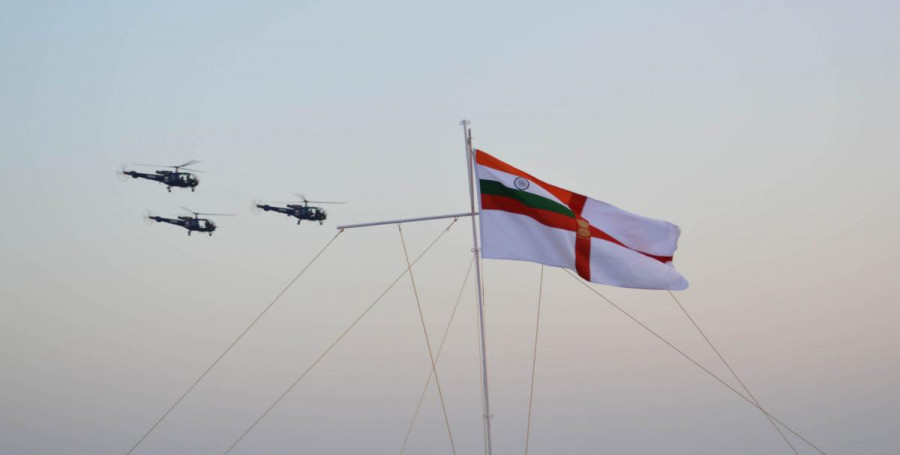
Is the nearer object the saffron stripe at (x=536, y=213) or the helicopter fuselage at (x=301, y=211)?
the saffron stripe at (x=536, y=213)

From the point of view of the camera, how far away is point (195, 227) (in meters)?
92.2

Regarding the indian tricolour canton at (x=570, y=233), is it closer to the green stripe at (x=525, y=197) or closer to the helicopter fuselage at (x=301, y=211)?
the green stripe at (x=525, y=197)

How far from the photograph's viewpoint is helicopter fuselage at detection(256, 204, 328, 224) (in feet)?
305

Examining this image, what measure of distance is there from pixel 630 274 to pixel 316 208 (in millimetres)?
66678

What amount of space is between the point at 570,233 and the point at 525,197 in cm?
144

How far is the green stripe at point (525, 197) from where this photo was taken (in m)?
28.2

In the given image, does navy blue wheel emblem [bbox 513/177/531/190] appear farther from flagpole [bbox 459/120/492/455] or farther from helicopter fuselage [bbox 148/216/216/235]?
helicopter fuselage [bbox 148/216/216/235]

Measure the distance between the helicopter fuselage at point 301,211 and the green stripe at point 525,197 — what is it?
6478 cm

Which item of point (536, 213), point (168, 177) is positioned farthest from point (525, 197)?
point (168, 177)

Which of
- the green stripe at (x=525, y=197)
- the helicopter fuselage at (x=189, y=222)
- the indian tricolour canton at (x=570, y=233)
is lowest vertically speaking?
the helicopter fuselage at (x=189, y=222)

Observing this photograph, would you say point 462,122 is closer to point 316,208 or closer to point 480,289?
point 480,289

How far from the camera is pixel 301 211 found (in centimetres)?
9419

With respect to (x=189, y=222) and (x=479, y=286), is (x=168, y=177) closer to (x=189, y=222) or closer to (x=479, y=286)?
(x=189, y=222)

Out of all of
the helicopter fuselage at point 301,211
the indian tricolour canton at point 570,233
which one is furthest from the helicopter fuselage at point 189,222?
the indian tricolour canton at point 570,233
